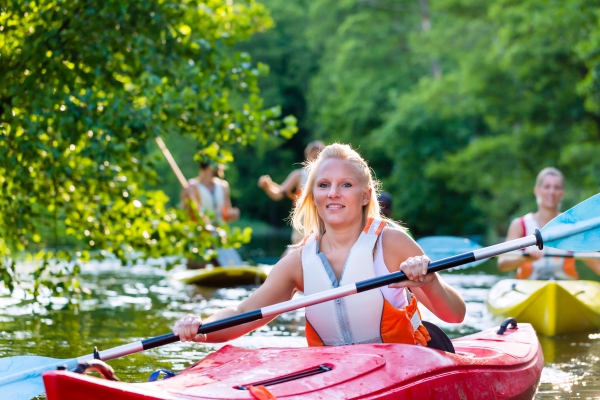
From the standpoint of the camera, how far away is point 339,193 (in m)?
3.82

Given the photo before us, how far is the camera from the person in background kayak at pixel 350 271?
12.4 feet

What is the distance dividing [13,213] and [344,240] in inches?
126

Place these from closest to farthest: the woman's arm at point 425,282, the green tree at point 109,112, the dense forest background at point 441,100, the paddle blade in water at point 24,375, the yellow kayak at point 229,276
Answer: the paddle blade in water at point 24,375 → the woman's arm at point 425,282 → the green tree at point 109,112 → the yellow kayak at point 229,276 → the dense forest background at point 441,100

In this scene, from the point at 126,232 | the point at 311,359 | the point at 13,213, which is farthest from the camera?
the point at 126,232

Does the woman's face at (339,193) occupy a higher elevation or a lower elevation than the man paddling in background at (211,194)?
lower

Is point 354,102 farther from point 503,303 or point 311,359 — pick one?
point 311,359

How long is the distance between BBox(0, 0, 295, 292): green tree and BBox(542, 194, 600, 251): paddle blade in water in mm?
2885

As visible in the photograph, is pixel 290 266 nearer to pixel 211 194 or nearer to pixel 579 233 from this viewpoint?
pixel 579 233

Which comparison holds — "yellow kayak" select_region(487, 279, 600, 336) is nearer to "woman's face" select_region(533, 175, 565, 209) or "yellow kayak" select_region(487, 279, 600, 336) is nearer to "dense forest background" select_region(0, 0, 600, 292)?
"woman's face" select_region(533, 175, 565, 209)

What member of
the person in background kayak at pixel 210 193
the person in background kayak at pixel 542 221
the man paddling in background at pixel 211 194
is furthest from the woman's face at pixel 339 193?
the person in background kayak at pixel 210 193

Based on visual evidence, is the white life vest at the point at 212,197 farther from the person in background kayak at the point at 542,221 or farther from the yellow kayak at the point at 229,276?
the person in background kayak at the point at 542,221

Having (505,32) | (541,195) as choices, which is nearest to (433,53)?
(505,32)

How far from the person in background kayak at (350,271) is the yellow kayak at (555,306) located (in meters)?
3.02

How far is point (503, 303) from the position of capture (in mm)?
7031
